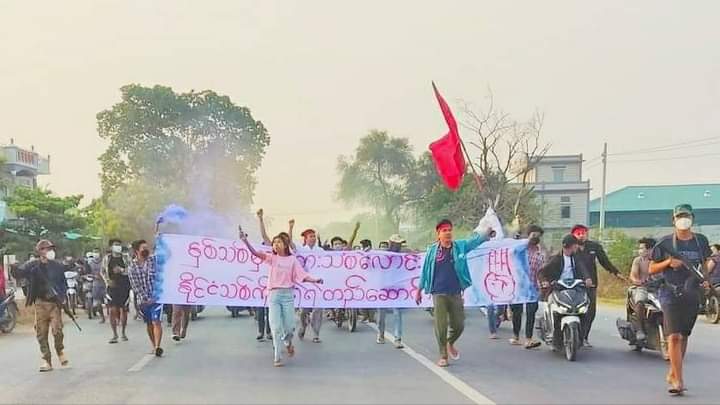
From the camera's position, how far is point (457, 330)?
1033 cm

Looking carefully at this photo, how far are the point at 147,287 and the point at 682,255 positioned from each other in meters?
7.83

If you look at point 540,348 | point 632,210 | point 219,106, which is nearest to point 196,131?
point 219,106

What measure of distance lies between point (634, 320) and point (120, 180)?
48.5 metres

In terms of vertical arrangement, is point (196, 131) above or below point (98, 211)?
above

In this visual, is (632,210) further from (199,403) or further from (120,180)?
(199,403)

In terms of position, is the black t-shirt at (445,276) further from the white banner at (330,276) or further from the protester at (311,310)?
the protester at (311,310)

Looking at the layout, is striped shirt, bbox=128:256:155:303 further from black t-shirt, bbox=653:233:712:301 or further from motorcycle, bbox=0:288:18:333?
black t-shirt, bbox=653:233:712:301

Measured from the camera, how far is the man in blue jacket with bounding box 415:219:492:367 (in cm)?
1024

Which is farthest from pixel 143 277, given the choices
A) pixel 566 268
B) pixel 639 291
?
pixel 639 291

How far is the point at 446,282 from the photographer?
33.6ft

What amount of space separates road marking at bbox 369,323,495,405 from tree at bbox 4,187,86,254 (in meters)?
27.5

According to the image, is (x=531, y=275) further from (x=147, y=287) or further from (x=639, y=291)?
(x=147, y=287)

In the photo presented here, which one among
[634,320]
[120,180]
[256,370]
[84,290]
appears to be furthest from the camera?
[120,180]

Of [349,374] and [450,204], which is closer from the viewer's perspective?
[349,374]
